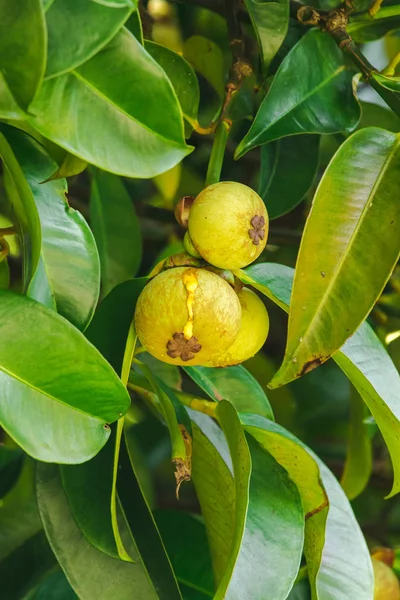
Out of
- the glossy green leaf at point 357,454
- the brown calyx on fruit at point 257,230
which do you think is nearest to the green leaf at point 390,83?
the brown calyx on fruit at point 257,230

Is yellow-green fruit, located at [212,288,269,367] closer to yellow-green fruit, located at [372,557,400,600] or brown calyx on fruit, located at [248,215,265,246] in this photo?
brown calyx on fruit, located at [248,215,265,246]

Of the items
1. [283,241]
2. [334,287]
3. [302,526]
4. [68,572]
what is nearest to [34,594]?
[68,572]

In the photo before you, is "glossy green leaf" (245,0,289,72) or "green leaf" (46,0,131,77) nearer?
"green leaf" (46,0,131,77)

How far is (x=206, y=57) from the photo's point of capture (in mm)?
890

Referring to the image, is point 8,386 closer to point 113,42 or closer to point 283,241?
point 113,42

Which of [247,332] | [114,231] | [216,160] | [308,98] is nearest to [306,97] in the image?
[308,98]

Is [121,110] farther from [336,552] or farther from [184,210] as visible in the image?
[336,552]

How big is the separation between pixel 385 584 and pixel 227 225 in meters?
0.57

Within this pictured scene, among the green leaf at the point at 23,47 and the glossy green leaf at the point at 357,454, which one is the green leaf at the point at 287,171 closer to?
the glossy green leaf at the point at 357,454

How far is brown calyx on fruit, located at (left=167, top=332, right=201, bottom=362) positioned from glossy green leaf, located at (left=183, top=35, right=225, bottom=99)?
426 millimetres

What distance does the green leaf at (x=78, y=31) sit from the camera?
18.2 inches

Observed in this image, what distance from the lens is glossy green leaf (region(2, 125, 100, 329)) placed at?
22.2 inches

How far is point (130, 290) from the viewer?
64cm

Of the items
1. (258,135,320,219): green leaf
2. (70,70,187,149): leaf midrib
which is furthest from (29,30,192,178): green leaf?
(258,135,320,219): green leaf
